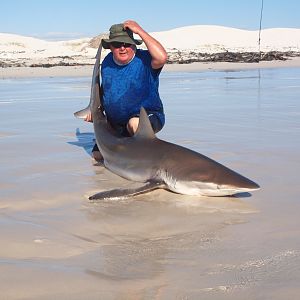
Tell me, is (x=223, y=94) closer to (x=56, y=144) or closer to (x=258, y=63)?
(x=56, y=144)

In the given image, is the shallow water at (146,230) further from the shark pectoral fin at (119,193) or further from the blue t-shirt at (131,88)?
the blue t-shirt at (131,88)

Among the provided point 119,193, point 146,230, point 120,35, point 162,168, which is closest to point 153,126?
point 120,35

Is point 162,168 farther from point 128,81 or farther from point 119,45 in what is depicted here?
point 119,45

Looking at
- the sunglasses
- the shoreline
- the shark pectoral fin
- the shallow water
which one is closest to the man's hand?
the shallow water

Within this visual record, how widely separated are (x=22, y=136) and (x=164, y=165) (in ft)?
10.9

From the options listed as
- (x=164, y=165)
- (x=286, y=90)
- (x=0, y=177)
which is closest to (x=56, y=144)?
(x=0, y=177)

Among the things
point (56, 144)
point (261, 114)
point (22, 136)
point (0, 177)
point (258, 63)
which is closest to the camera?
point (0, 177)

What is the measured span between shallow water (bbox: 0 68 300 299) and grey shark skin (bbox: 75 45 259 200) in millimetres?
85

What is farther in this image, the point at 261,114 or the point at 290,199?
the point at 261,114

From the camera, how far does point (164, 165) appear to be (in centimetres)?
433

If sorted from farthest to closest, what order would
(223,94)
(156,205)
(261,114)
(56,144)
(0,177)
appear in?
(223,94)
(261,114)
(56,144)
(0,177)
(156,205)

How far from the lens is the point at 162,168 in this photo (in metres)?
4.36

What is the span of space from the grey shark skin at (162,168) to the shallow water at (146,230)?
0.08 meters

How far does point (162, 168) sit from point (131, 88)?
1442 mm
